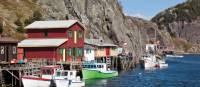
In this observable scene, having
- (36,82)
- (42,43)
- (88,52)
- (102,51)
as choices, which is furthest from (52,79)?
(102,51)

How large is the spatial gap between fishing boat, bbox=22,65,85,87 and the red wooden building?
15.9 metres

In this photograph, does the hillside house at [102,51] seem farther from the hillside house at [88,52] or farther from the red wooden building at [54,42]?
the red wooden building at [54,42]

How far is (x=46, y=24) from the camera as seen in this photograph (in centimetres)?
10831

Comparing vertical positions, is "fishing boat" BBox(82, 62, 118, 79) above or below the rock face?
below

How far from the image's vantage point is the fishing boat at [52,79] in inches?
3039

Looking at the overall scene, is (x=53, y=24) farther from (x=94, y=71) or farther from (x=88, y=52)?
(x=88, y=52)

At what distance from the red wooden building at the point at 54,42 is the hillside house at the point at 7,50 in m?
9.68

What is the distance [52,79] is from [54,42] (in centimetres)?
2397

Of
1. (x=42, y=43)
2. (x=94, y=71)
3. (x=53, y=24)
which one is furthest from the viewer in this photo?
(x=53, y=24)

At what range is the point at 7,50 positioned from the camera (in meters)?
88.8

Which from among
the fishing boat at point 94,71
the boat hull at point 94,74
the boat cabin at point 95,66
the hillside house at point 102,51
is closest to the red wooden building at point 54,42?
the boat cabin at point 95,66

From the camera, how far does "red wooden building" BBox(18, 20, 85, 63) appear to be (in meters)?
99.6

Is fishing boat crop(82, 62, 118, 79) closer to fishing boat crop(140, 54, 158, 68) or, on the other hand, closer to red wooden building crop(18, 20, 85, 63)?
red wooden building crop(18, 20, 85, 63)

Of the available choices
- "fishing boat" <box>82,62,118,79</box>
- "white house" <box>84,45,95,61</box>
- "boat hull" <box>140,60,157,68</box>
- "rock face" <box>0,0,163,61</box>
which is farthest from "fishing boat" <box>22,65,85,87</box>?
"boat hull" <box>140,60,157,68</box>
